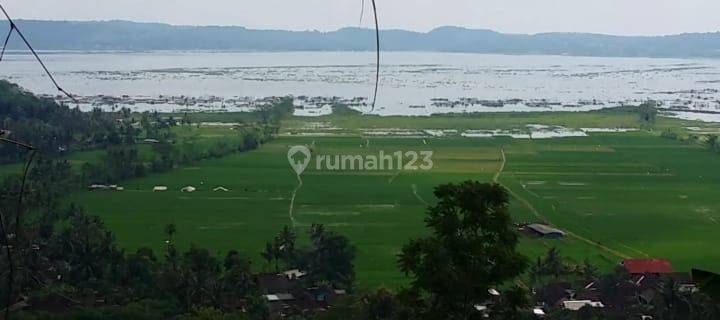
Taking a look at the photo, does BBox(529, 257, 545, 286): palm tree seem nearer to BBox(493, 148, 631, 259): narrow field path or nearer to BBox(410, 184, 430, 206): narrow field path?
BBox(493, 148, 631, 259): narrow field path

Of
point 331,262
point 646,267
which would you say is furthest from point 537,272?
point 331,262

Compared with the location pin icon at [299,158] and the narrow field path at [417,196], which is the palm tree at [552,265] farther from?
the location pin icon at [299,158]

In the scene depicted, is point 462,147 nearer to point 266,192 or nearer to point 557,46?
point 266,192

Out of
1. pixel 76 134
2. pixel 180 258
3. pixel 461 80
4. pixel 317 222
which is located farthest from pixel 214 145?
pixel 461 80

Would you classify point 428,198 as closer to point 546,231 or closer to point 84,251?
point 546,231

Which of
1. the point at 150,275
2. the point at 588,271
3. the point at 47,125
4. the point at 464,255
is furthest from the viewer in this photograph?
the point at 47,125

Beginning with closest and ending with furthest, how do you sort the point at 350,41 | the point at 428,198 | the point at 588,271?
the point at 588,271 < the point at 428,198 < the point at 350,41

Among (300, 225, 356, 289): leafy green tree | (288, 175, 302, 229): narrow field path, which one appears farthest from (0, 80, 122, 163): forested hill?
(300, 225, 356, 289): leafy green tree
